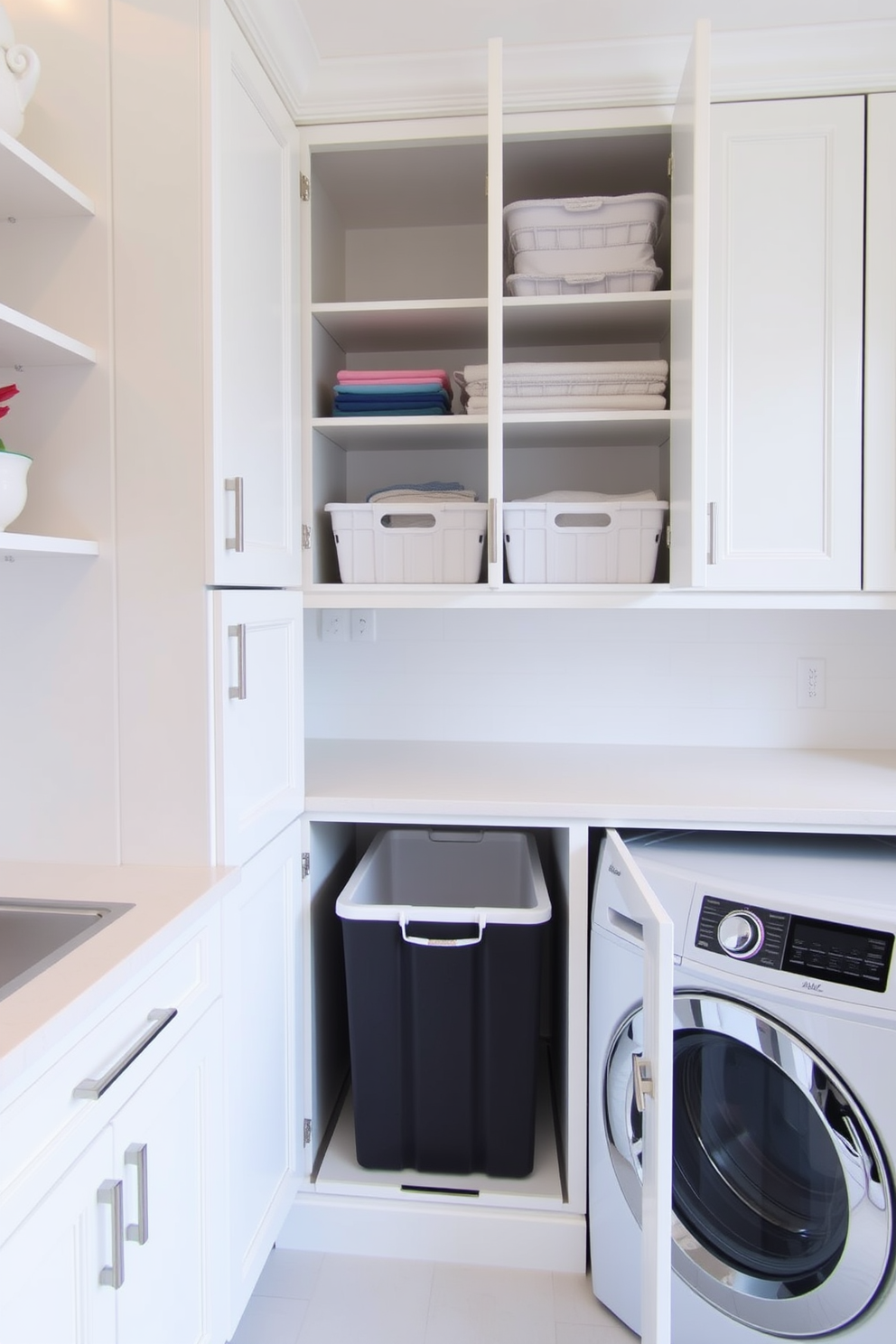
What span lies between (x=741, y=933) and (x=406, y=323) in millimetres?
1460

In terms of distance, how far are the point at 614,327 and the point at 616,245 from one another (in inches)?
8.6

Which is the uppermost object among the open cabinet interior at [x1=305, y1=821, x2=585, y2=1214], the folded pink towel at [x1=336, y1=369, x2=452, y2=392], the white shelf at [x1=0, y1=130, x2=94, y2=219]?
the white shelf at [x1=0, y1=130, x2=94, y2=219]

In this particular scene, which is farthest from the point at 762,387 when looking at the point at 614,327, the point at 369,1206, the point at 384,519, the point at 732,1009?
the point at 369,1206

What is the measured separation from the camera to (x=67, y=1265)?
938 mm

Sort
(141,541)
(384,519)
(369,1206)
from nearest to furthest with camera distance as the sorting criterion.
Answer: (141,541)
(369,1206)
(384,519)

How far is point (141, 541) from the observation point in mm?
1326

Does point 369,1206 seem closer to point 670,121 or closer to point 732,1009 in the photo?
point 732,1009

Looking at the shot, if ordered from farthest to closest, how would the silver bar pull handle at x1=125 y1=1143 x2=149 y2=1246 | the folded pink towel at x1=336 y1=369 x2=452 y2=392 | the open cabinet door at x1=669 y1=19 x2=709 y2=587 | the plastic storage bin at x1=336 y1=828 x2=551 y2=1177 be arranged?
the folded pink towel at x1=336 y1=369 x2=452 y2=392 < the plastic storage bin at x1=336 y1=828 x2=551 y2=1177 < the open cabinet door at x1=669 y1=19 x2=709 y2=587 < the silver bar pull handle at x1=125 y1=1143 x2=149 y2=1246

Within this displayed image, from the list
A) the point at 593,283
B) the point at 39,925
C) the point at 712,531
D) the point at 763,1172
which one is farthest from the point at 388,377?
the point at 763,1172

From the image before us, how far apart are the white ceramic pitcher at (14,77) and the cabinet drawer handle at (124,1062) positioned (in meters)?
1.18

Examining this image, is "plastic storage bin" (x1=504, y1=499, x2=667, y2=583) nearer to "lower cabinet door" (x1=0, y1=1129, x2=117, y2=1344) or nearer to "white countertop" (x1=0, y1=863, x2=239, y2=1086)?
"white countertop" (x1=0, y1=863, x2=239, y2=1086)

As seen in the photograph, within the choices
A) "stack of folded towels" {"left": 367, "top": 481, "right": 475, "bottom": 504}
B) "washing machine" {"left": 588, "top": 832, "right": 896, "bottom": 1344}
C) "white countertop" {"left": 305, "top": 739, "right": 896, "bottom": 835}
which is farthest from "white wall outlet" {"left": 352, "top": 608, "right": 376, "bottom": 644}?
"washing machine" {"left": 588, "top": 832, "right": 896, "bottom": 1344}

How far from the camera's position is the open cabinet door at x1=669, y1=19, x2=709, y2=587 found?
Result: 5.17 ft

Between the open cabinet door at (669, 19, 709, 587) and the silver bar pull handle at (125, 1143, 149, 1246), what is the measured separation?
1.31 meters
